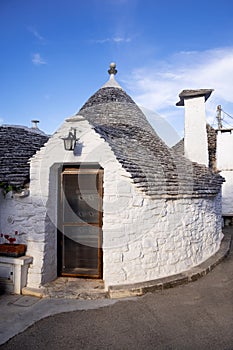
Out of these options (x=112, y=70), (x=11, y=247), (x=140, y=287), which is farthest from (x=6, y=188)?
(x=112, y=70)

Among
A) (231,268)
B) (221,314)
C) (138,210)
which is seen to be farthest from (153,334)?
(231,268)

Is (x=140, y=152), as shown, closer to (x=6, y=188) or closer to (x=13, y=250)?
(x=6, y=188)

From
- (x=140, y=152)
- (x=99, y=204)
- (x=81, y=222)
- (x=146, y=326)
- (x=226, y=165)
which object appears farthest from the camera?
(x=226, y=165)

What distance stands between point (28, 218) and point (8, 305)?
64.3 inches

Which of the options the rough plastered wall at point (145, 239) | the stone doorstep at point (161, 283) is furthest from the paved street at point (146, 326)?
the rough plastered wall at point (145, 239)

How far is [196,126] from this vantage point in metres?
9.56

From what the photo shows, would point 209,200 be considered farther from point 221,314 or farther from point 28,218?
point 28,218

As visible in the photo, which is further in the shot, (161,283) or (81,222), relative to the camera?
(81,222)

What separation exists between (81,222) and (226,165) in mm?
11896

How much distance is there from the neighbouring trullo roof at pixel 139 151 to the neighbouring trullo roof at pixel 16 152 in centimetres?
186

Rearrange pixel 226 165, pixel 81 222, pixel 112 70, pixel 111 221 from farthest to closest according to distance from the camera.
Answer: pixel 226 165
pixel 112 70
pixel 81 222
pixel 111 221

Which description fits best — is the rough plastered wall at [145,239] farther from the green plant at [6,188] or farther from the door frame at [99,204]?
the green plant at [6,188]

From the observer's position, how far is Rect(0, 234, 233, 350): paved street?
349cm

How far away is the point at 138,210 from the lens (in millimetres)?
5148
